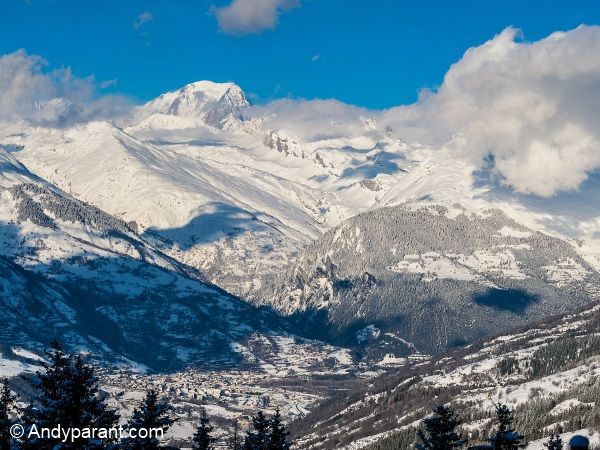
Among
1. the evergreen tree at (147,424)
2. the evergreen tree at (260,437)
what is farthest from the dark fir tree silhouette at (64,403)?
the evergreen tree at (260,437)

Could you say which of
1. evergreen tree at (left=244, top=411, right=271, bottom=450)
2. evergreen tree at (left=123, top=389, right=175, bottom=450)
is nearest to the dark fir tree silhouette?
evergreen tree at (left=123, top=389, right=175, bottom=450)

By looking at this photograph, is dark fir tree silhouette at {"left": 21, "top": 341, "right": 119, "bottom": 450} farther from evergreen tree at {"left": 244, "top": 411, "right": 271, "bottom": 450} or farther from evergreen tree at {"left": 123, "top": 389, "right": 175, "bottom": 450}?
evergreen tree at {"left": 244, "top": 411, "right": 271, "bottom": 450}

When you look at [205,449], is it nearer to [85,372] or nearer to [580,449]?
[85,372]

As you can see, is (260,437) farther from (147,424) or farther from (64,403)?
(64,403)

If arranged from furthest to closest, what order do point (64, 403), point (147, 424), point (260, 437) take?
point (260, 437) < point (147, 424) < point (64, 403)

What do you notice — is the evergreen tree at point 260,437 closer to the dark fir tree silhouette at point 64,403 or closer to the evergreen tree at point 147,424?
the evergreen tree at point 147,424

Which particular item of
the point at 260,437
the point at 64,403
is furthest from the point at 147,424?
the point at 260,437

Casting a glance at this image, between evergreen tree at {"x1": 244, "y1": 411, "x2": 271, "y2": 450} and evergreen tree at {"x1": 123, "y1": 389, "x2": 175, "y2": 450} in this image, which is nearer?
evergreen tree at {"x1": 123, "y1": 389, "x2": 175, "y2": 450}

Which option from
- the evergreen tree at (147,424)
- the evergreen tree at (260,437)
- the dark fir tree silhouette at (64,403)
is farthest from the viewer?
the evergreen tree at (260,437)

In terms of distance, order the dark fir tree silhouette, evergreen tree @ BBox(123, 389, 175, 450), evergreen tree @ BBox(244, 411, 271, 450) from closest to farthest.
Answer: the dark fir tree silhouette
evergreen tree @ BBox(123, 389, 175, 450)
evergreen tree @ BBox(244, 411, 271, 450)

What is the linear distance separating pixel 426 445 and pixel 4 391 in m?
44.2

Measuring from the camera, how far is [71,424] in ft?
254

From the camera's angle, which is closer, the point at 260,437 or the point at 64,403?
the point at 64,403

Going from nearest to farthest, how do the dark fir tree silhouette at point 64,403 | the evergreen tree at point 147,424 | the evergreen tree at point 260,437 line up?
the dark fir tree silhouette at point 64,403, the evergreen tree at point 147,424, the evergreen tree at point 260,437
